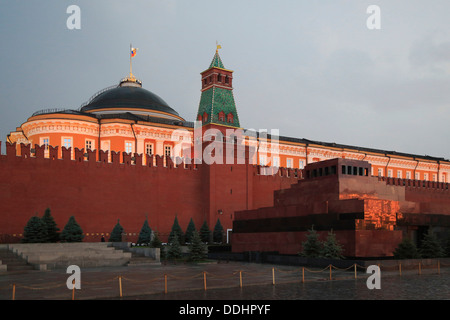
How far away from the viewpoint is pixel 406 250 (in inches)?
776

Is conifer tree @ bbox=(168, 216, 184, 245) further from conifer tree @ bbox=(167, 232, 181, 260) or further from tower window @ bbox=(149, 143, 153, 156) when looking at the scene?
tower window @ bbox=(149, 143, 153, 156)

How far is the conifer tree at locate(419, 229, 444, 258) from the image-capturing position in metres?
20.9

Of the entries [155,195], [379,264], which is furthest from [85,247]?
[379,264]

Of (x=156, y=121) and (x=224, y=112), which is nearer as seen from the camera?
(x=224, y=112)

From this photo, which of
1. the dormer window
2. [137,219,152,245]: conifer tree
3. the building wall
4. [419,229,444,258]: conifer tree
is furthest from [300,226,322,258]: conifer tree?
the dormer window

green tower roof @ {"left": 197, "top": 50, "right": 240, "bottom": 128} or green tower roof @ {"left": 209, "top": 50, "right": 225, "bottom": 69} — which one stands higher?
green tower roof @ {"left": 209, "top": 50, "right": 225, "bottom": 69}

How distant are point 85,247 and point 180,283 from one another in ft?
31.1

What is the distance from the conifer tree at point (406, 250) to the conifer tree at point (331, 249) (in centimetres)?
248

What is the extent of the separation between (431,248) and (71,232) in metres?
17.3

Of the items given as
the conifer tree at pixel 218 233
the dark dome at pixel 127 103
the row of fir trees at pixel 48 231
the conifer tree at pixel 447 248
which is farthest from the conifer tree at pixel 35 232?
the conifer tree at pixel 447 248

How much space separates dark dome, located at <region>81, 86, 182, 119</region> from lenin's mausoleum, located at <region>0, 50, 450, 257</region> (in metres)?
0.10

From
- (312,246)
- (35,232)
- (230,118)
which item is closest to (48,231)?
(35,232)
